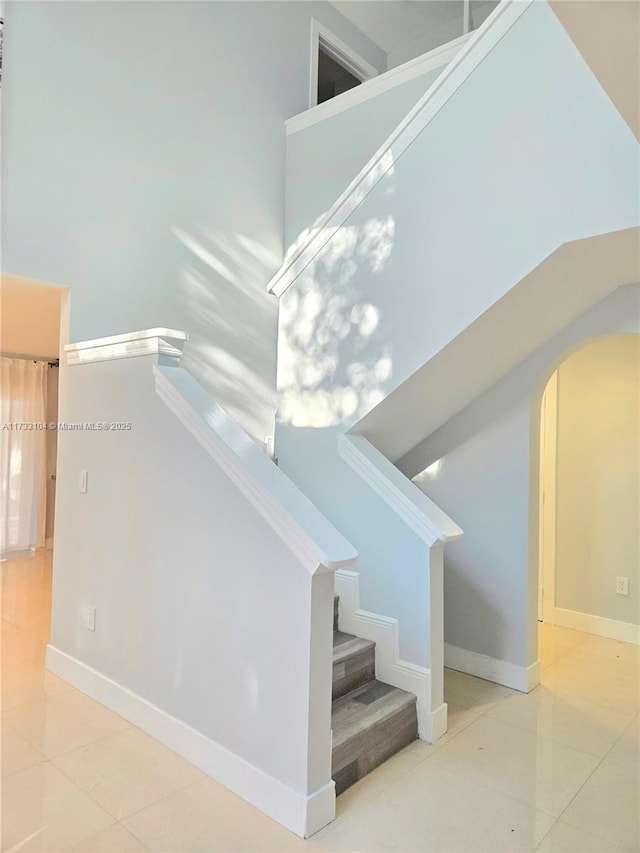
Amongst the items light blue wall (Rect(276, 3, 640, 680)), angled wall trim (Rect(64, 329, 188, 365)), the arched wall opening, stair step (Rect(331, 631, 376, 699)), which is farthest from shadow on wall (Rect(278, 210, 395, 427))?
the arched wall opening

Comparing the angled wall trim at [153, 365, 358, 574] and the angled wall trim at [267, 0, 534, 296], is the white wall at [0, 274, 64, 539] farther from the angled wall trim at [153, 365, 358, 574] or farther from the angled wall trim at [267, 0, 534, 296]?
the angled wall trim at [267, 0, 534, 296]

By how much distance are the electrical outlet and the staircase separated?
211 centimetres

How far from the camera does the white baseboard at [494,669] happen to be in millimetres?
3117

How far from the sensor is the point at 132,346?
8.81 ft

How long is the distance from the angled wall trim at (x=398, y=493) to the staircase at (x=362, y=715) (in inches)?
26.0

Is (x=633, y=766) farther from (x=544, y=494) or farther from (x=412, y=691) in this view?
(x=544, y=494)

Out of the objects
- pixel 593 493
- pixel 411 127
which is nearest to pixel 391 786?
pixel 593 493

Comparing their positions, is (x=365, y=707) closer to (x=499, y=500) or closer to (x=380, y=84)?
(x=499, y=500)

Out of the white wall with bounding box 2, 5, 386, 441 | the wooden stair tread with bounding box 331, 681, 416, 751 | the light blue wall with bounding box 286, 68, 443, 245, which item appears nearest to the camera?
the wooden stair tread with bounding box 331, 681, 416, 751

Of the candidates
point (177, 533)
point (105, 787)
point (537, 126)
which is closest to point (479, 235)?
point (537, 126)

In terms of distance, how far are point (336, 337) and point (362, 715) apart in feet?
5.99

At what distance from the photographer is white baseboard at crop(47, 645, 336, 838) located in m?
1.91

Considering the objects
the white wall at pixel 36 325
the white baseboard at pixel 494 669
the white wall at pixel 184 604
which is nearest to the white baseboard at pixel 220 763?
the white wall at pixel 184 604

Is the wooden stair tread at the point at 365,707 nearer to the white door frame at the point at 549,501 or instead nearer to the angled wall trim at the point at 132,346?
the angled wall trim at the point at 132,346
